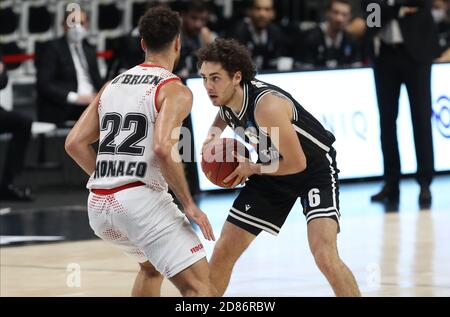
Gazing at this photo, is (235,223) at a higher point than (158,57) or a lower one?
lower

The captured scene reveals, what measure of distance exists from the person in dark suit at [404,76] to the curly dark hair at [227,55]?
18.6ft

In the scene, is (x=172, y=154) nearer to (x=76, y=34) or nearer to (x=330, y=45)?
(x=76, y=34)

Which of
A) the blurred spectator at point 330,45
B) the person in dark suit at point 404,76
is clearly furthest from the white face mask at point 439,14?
the person in dark suit at point 404,76

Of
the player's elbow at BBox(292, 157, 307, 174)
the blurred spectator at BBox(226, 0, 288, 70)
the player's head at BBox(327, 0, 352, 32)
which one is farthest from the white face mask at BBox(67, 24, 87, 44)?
the player's elbow at BBox(292, 157, 307, 174)

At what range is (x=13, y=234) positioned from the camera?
11.2 meters

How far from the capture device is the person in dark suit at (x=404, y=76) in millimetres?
12688

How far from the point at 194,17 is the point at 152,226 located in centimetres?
885

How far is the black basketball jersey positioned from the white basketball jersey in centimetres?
70

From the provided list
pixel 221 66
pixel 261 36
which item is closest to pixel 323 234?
pixel 221 66

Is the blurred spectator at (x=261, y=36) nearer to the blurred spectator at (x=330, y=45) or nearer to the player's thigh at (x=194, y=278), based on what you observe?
the blurred spectator at (x=330, y=45)
